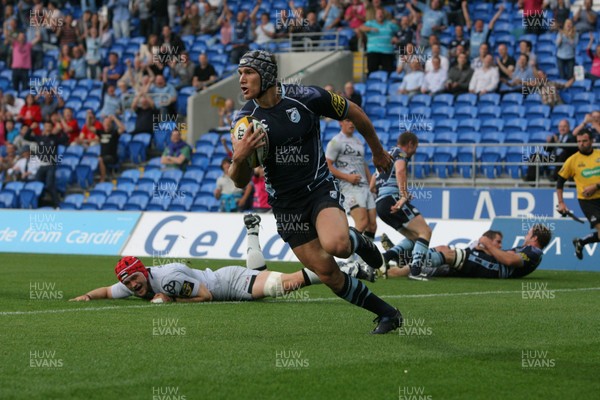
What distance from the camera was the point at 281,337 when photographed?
8.99 metres

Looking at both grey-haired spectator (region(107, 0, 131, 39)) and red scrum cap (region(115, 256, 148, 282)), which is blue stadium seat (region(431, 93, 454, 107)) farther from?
red scrum cap (region(115, 256, 148, 282))

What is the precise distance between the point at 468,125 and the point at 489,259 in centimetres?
850

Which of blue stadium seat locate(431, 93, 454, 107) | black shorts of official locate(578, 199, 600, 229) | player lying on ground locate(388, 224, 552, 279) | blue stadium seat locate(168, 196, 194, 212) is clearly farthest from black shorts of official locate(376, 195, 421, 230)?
blue stadium seat locate(168, 196, 194, 212)

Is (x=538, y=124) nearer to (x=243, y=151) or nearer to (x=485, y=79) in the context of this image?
(x=485, y=79)

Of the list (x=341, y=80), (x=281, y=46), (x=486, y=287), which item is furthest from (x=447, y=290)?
(x=281, y=46)

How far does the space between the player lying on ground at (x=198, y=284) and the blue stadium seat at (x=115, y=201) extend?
49.5 ft

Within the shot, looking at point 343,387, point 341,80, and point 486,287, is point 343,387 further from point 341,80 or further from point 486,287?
point 341,80

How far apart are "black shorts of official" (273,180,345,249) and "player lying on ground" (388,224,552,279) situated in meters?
7.09

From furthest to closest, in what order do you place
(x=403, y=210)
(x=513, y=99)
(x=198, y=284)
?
(x=513, y=99) < (x=403, y=210) < (x=198, y=284)

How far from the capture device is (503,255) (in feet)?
52.7

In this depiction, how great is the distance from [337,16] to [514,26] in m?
5.07

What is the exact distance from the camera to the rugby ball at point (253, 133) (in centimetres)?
844

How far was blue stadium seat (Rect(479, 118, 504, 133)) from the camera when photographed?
24.0 m

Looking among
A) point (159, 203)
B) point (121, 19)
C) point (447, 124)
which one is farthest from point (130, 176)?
point (447, 124)
